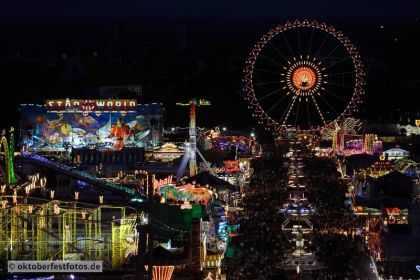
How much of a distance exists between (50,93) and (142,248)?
37747 mm

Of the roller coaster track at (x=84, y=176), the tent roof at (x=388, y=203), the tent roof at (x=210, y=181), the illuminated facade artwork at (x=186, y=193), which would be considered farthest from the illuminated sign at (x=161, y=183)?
the tent roof at (x=388, y=203)

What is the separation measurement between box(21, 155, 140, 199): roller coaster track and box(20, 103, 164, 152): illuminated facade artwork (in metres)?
6.30

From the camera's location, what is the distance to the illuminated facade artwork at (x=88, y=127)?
3831 cm

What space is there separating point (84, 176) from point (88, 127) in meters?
9.13

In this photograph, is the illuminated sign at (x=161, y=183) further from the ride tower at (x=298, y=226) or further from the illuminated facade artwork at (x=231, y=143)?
the illuminated facade artwork at (x=231, y=143)

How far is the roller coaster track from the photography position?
91.0ft

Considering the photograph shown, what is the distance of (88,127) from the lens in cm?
3853

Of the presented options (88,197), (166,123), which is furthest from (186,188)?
(166,123)

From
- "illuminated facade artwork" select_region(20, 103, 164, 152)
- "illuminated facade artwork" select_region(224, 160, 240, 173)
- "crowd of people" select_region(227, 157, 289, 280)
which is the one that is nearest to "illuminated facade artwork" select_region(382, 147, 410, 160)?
"illuminated facade artwork" select_region(224, 160, 240, 173)

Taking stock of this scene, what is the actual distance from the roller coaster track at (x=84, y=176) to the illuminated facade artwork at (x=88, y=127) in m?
6.30

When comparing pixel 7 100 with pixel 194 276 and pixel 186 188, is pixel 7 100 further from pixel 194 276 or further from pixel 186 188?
pixel 194 276

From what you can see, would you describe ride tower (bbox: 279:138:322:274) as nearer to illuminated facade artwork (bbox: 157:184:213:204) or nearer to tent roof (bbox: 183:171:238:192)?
illuminated facade artwork (bbox: 157:184:213:204)

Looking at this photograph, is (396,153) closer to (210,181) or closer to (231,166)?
(231,166)

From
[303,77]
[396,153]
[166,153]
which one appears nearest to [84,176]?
[303,77]
